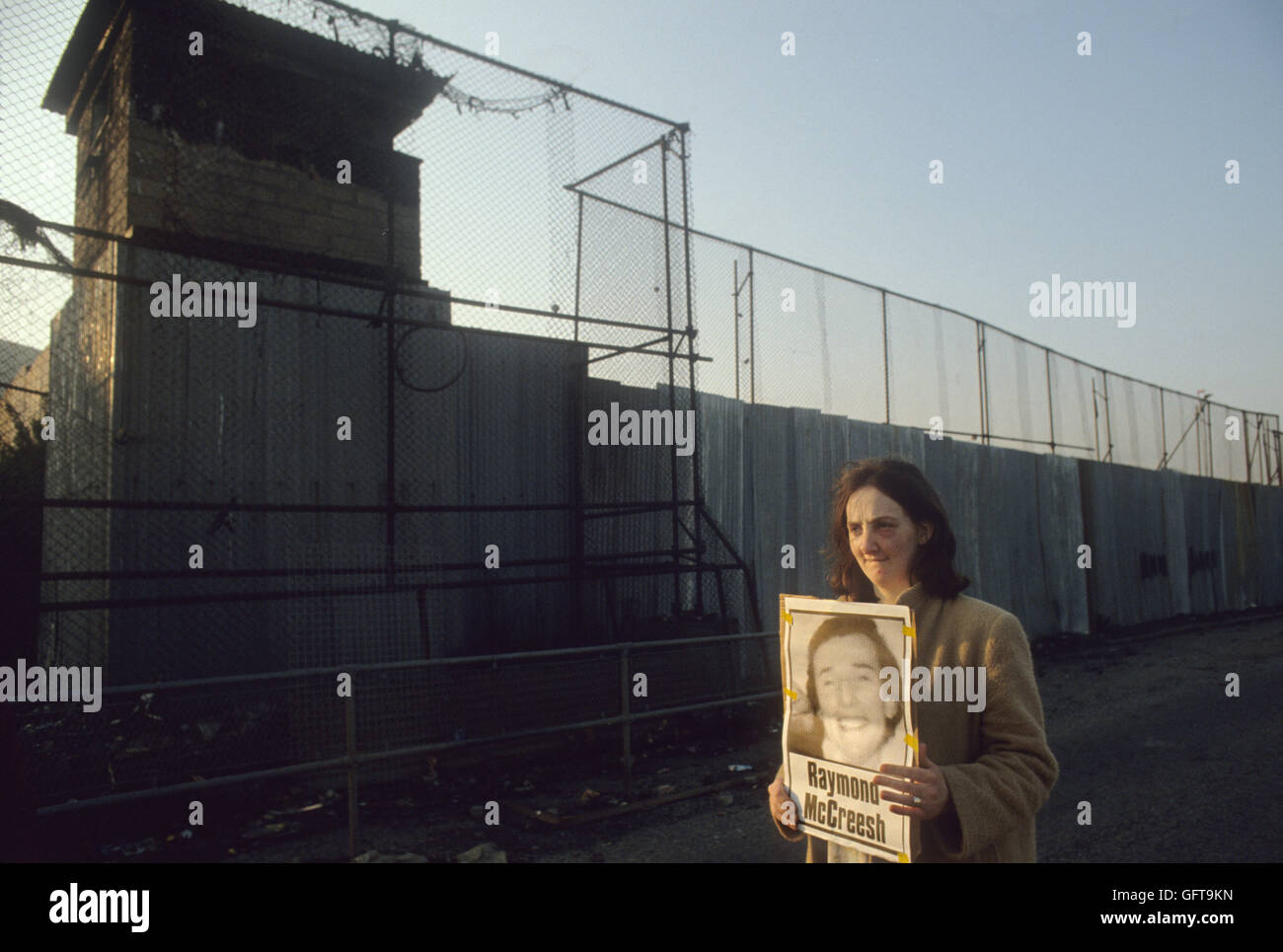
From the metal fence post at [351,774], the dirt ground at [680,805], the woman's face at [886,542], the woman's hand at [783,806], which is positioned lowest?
the dirt ground at [680,805]

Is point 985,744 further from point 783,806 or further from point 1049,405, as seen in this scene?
point 1049,405

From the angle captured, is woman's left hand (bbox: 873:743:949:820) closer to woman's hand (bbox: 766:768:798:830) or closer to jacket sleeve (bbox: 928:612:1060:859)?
jacket sleeve (bbox: 928:612:1060:859)

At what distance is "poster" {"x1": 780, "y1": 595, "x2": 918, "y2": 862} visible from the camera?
1.73 meters

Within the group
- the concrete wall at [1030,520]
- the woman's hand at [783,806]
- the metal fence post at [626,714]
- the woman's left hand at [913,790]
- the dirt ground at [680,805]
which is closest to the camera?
the woman's left hand at [913,790]

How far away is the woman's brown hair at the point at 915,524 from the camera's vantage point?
2066 mm

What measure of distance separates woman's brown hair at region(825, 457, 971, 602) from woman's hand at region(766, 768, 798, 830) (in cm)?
53

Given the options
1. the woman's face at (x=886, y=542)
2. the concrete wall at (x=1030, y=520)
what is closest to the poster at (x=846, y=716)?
the woman's face at (x=886, y=542)

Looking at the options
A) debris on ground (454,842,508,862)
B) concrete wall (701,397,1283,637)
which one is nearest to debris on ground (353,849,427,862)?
debris on ground (454,842,508,862)

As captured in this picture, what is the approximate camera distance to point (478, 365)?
915 cm

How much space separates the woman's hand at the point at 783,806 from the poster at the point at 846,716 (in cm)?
1

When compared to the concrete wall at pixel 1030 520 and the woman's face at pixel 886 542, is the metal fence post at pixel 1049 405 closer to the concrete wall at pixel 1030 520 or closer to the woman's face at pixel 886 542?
the concrete wall at pixel 1030 520

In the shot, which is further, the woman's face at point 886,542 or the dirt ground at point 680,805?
the dirt ground at point 680,805
